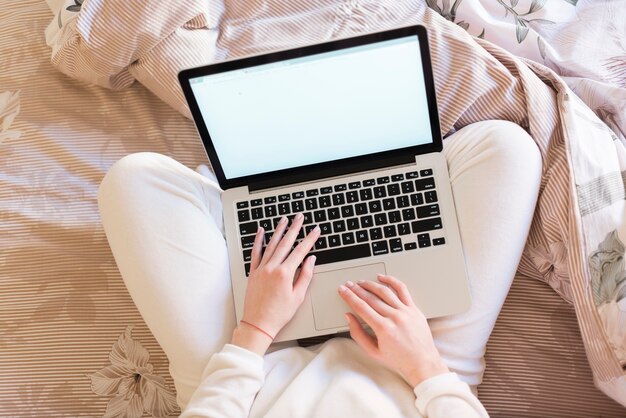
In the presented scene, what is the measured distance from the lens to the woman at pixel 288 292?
31.2 inches

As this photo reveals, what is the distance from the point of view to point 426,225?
0.84m

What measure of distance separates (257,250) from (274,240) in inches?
1.1

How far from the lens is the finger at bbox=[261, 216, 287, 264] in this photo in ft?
2.79

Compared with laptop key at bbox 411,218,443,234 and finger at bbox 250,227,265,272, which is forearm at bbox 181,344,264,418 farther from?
laptop key at bbox 411,218,443,234

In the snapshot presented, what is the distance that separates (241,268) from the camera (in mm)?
872

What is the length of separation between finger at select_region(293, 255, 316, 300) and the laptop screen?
140mm

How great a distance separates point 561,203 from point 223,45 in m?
0.58

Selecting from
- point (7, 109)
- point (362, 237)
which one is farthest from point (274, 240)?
Result: point (7, 109)

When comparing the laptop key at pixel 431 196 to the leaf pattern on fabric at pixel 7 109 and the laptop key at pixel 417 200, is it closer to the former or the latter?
the laptop key at pixel 417 200

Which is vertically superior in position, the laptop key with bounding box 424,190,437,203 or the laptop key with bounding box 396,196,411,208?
the laptop key with bounding box 424,190,437,203

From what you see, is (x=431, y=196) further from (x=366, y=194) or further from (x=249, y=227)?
(x=249, y=227)

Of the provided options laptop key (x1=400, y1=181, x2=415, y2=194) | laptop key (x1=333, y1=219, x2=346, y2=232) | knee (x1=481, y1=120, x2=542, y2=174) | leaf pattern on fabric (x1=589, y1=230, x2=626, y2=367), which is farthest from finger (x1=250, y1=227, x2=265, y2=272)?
leaf pattern on fabric (x1=589, y1=230, x2=626, y2=367)

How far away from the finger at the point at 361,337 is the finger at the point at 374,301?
0.03 meters

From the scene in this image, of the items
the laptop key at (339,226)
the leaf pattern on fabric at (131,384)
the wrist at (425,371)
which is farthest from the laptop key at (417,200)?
the leaf pattern on fabric at (131,384)
